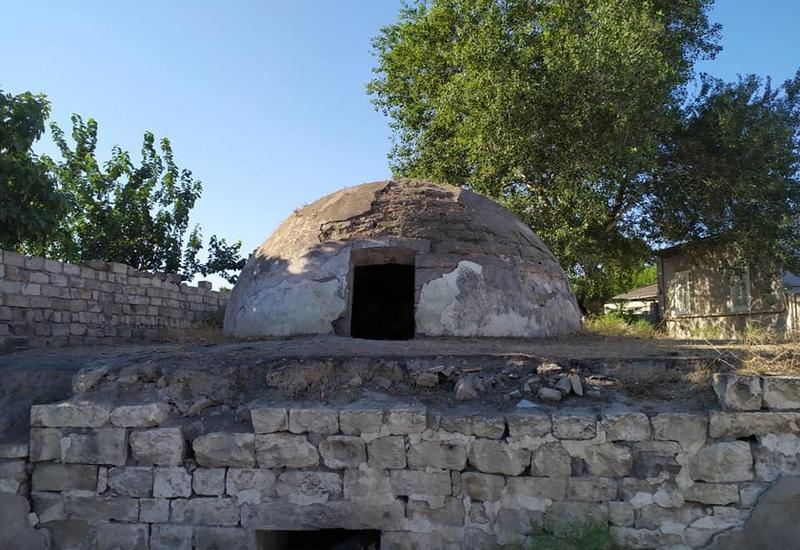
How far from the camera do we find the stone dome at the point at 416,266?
22.3 ft

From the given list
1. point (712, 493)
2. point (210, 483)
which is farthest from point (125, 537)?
point (712, 493)

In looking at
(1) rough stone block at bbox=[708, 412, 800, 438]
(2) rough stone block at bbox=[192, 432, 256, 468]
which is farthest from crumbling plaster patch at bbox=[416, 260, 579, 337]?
(1) rough stone block at bbox=[708, 412, 800, 438]

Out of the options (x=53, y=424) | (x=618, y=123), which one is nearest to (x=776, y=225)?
(x=618, y=123)

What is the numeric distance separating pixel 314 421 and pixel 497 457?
1299mm

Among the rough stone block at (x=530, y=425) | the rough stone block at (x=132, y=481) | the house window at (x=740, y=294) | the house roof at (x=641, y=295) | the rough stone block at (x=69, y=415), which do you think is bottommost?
the rough stone block at (x=132, y=481)

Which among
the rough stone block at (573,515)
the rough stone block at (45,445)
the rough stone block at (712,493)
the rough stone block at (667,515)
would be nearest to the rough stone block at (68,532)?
the rough stone block at (45,445)

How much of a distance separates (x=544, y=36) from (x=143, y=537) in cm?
1059

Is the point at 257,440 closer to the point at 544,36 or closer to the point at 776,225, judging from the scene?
the point at 544,36

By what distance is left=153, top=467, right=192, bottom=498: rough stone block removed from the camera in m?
4.57

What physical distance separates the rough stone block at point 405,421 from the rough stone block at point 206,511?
1.24 metres

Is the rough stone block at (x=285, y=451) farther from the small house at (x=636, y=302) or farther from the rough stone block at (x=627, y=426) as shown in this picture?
the small house at (x=636, y=302)

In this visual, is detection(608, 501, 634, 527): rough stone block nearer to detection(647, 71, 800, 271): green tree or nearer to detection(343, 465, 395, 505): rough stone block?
detection(343, 465, 395, 505): rough stone block

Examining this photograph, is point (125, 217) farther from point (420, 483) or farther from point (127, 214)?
point (420, 483)

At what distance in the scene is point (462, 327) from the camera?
6695 mm
